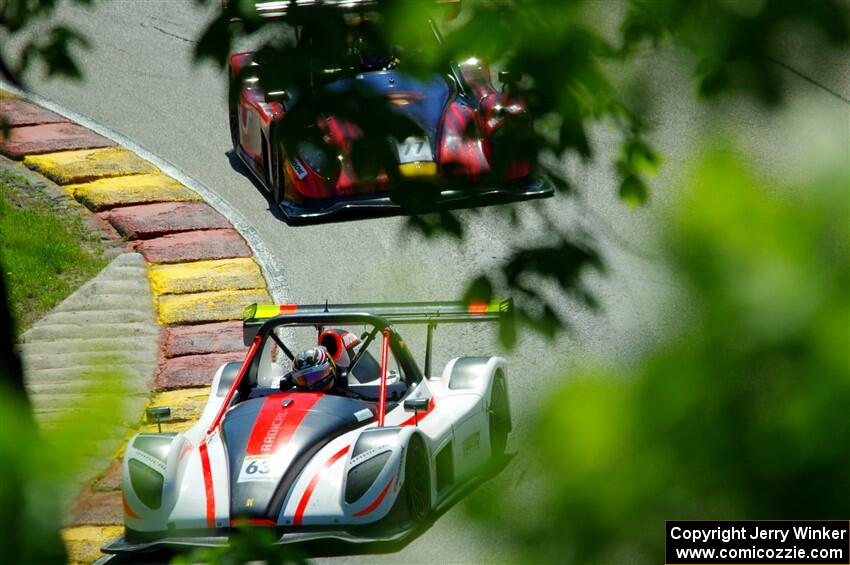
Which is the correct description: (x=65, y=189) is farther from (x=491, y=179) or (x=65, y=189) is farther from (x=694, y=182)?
(x=694, y=182)

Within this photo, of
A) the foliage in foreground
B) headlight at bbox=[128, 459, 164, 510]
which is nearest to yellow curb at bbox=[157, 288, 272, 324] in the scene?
headlight at bbox=[128, 459, 164, 510]

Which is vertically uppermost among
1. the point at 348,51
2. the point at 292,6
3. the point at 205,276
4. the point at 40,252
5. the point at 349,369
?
the point at 292,6

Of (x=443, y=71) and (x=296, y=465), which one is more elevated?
(x=443, y=71)

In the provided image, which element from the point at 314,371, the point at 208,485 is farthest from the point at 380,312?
the point at 208,485

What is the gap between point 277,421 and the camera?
7.05 meters

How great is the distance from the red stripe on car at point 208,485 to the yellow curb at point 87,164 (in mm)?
5636

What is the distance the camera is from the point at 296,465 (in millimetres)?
6672

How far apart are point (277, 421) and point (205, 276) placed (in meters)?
3.66

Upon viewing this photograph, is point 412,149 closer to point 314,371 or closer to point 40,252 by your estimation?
point 314,371

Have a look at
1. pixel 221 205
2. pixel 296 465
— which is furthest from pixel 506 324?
pixel 221 205

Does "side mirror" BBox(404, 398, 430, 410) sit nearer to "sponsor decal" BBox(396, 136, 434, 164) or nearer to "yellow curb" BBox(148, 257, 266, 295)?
"sponsor decal" BBox(396, 136, 434, 164)

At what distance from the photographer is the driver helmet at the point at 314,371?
7.55 metres

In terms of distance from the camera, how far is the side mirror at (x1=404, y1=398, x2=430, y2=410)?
23.4 ft

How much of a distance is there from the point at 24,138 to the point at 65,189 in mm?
1208
